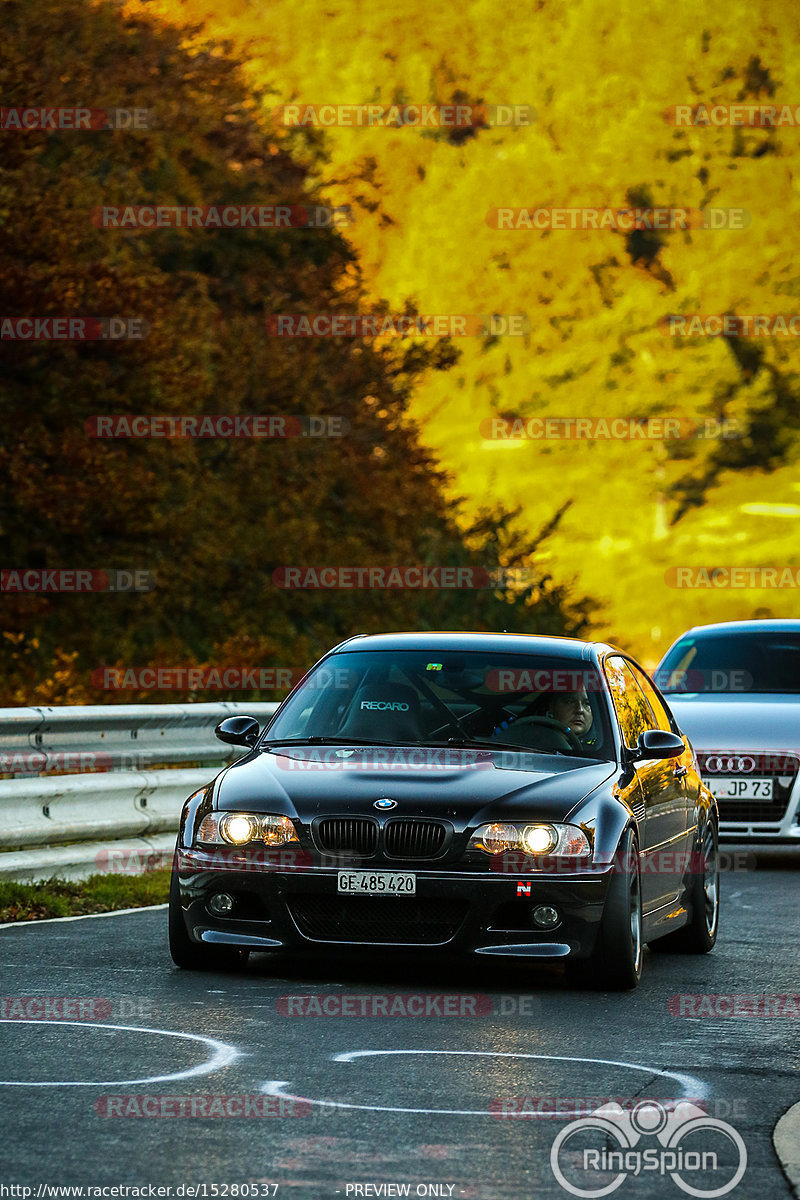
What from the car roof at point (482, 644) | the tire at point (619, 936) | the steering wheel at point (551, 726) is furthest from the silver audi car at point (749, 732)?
the tire at point (619, 936)

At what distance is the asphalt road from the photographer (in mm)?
5594

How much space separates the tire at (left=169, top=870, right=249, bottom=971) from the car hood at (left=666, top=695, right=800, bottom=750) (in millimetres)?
7108

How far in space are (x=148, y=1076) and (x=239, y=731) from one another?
3488 millimetres

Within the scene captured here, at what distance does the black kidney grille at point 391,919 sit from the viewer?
8.76 m

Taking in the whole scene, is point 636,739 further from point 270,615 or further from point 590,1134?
point 270,615

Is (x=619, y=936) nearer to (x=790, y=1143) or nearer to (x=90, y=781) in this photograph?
(x=790, y=1143)

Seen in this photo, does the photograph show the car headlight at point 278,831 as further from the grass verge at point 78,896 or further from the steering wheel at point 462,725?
the grass verge at point 78,896

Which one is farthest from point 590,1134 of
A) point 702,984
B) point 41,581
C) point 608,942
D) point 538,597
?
point 538,597

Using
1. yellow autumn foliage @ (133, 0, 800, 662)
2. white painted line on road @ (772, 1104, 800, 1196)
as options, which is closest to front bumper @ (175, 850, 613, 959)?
white painted line on road @ (772, 1104, 800, 1196)

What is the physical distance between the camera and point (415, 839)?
8789 millimetres

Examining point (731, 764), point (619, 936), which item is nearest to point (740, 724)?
point (731, 764)

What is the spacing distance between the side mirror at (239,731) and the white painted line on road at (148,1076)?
238 cm

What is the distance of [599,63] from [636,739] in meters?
72.4

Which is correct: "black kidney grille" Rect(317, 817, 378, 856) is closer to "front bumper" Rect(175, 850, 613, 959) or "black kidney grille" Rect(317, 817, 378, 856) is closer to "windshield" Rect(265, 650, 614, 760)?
"front bumper" Rect(175, 850, 613, 959)
